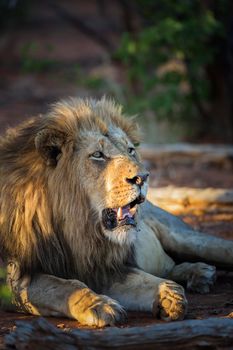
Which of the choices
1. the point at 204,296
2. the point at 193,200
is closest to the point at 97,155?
the point at 204,296

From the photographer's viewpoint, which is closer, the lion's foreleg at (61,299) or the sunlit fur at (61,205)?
the lion's foreleg at (61,299)

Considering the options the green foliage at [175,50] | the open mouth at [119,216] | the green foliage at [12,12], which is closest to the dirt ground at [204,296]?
the open mouth at [119,216]

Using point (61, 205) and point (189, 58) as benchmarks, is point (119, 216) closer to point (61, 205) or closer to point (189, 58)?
point (61, 205)

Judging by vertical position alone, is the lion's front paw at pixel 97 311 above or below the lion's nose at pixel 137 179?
below

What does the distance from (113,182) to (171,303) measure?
67 centimetres

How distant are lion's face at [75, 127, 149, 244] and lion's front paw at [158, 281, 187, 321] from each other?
0.36 meters

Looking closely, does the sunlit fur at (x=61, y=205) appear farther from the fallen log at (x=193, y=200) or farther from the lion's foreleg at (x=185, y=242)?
the fallen log at (x=193, y=200)

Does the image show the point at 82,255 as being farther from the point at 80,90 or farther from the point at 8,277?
the point at 80,90

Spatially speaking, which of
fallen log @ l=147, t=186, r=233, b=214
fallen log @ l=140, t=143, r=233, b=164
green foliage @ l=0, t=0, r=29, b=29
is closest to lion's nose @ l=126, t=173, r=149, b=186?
fallen log @ l=147, t=186, r=233, b=214

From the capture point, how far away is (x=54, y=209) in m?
4.57

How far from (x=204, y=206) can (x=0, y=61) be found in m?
12.3

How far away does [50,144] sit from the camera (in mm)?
4527

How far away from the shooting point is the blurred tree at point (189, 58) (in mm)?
10367

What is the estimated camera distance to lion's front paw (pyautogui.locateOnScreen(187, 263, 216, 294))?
16.8 feet
